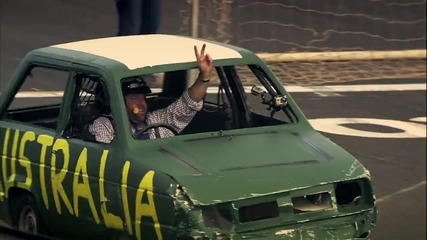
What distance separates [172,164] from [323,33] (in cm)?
1070

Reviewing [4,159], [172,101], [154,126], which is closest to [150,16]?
[172,101]

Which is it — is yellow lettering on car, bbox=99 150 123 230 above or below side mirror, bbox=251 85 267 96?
below

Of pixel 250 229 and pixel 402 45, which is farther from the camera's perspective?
pixel 402 45

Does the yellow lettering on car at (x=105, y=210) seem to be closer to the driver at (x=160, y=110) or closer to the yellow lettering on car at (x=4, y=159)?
the driver at (x=160, y=110)

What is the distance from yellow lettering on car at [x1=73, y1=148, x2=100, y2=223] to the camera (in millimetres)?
6473

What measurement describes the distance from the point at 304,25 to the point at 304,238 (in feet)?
35.2

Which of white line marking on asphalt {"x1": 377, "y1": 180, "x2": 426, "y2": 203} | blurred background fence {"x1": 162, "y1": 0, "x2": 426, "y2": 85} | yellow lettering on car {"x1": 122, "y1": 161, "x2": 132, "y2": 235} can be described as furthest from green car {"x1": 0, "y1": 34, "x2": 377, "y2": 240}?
blurred background fence {"x1": 162, "y1": 0, "x2": 426, "y2": 85}

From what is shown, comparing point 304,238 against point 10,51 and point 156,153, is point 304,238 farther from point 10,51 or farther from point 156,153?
point 10,51

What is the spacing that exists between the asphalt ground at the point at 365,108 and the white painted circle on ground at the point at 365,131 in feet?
0.16

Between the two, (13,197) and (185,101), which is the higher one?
(185,101)

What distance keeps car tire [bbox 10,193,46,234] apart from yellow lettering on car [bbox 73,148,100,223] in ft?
1.64

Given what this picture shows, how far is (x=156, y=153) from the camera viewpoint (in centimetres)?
630

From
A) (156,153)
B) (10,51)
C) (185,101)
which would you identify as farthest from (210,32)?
(156,153)

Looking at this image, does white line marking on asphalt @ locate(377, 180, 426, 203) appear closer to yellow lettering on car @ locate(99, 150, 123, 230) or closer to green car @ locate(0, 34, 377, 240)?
green car @ locate(0, 34, 377, 240)
